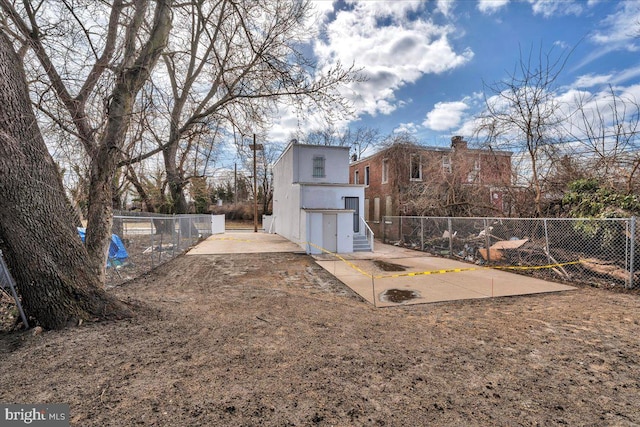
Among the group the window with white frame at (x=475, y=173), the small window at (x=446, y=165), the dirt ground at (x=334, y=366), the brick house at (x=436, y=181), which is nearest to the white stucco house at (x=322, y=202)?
the brick house at (x=436, y=181)

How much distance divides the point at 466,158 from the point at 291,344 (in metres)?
13.6

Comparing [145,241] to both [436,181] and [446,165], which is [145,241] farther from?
[446,165]

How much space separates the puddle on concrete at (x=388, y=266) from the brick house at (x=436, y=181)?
543 centimetres

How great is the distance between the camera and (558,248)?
845 centimetres

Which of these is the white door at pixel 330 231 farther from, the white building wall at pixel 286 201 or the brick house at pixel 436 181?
the brick house at pixel 436 181

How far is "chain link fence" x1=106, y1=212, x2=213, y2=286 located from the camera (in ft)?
26.6

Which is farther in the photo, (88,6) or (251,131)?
(251,131)

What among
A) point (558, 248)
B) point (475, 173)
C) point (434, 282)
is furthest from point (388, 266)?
point (475, 173)

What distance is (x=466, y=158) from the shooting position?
14188mm

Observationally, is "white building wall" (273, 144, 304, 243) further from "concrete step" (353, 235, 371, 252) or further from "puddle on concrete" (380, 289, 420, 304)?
"puddle on concrete" (380, 289, 420, 304)

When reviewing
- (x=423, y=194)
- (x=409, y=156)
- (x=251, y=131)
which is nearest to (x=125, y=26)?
(x=251, y=131)

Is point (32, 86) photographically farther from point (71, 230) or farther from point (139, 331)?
point (139, 331)

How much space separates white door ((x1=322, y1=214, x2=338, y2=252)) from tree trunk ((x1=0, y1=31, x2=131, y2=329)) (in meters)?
10.4

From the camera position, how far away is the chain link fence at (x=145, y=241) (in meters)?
8.11
